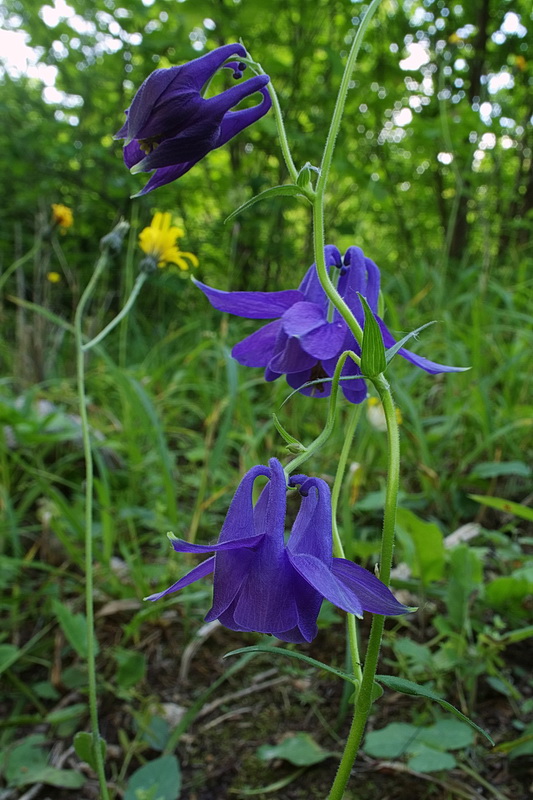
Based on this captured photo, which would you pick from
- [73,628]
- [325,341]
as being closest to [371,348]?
[325,341]

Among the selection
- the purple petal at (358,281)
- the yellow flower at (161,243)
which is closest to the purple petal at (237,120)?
the purple petal at (358,281)

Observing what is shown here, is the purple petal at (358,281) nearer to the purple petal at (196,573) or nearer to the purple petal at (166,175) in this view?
the purple petal at (166,175)

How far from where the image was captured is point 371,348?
0.62 metres

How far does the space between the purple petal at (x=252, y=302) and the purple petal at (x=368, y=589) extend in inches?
13.5

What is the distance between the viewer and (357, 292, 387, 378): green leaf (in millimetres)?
→ 606

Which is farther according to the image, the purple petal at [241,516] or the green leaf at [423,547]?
the green leaf at [423,547]

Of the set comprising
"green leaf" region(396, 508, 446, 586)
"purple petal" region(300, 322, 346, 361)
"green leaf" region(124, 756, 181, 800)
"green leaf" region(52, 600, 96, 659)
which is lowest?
"green leaf" region(124, 756, 181, 800)

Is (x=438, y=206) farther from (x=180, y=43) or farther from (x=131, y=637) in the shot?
(x=131, y=637)

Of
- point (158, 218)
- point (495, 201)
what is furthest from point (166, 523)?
point (495, 201)

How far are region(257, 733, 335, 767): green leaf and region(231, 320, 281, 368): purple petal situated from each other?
2.49 feet

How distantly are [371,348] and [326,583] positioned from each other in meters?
0.23

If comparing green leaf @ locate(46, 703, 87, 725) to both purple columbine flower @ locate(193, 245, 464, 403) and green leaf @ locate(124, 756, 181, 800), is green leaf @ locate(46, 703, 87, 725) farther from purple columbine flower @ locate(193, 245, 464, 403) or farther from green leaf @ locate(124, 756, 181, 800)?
purple columbine flower @ locate(193, 245, 464, 403)

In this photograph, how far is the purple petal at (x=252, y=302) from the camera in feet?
2.61

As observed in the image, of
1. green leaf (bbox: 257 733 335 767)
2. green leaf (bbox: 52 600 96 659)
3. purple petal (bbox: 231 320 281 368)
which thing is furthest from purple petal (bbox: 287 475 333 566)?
green leaf (bbox: 52 600 96 659)
